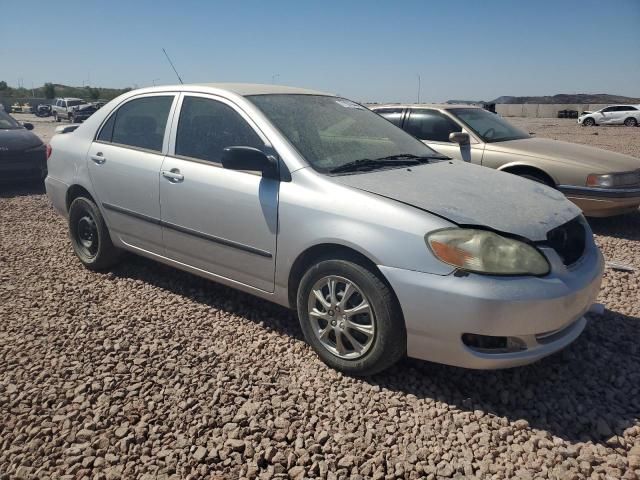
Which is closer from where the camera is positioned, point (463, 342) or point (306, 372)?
point (463, 342)

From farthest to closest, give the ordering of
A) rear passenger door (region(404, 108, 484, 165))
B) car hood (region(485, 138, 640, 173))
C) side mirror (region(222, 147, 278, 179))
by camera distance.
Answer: rear passenger door (region(404, 108, 484, 165))
car hood (region(485, 138, 640, 173))
side mirror (region(222, 147, 278, 179))

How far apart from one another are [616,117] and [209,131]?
32218 mm

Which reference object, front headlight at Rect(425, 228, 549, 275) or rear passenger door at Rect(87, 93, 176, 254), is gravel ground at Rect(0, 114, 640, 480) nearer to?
rear passenger door at Rect(87, 93, 176, 254)

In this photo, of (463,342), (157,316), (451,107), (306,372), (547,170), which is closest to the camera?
(463,342)

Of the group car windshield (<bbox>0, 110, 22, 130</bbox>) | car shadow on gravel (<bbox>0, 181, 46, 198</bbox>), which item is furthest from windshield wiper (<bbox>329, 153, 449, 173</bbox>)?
car windshield (<bbox>0, 110, 22, 130</bbox>)

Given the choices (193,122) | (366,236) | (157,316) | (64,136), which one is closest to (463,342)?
(366,236)

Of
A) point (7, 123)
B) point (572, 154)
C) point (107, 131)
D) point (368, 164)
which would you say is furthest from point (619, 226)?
point (7, 123)

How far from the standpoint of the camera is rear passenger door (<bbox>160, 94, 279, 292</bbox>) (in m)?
3.17

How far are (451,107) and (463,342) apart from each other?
5086 mm

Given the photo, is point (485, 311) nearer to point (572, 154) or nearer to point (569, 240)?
point (569, 240)

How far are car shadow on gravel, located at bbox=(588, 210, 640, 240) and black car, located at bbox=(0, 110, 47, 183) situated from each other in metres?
8.60

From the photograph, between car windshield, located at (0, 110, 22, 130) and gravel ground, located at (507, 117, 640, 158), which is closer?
car windshield, located at (0, 110, 22, 130)

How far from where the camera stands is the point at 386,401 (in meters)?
2.70

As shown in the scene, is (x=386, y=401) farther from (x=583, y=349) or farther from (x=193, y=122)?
(x=193, y=122)
